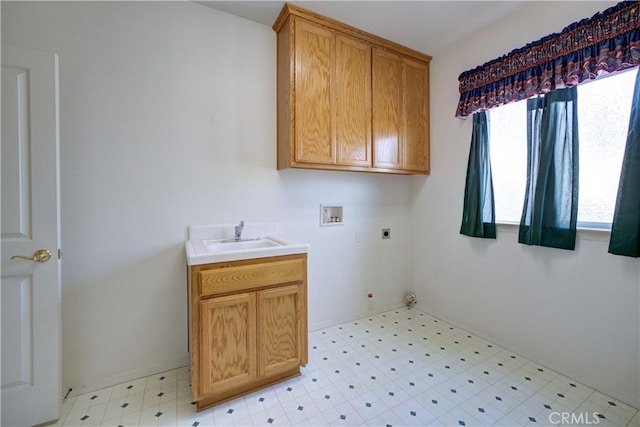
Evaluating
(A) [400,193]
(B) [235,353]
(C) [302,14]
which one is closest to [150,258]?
(B) [235,353]

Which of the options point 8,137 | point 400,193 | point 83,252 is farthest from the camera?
point 400,193

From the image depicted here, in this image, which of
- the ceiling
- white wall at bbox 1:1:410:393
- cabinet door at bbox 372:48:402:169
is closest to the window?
the ceiling

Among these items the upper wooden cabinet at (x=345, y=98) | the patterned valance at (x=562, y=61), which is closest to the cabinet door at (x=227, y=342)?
the upper wooden cabinet at (x=345, y=98)

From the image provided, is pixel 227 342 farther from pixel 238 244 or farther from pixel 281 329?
pixel 238 244

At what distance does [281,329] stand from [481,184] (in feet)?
6.62

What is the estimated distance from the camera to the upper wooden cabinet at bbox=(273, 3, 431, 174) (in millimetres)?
2047

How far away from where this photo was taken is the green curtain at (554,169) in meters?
1.78

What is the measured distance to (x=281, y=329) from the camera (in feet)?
5.75

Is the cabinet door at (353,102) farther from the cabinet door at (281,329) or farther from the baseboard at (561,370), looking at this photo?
the baseboard at (561,370)

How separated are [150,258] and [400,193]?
2442 millimetres

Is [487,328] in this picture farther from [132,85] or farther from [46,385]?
[132,85]

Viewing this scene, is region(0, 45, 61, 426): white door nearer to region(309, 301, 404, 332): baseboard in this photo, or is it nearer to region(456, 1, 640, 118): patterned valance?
region(309, 301, 404, 332): baseboard

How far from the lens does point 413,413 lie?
1.51 meters

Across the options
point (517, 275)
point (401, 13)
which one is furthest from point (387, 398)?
point (401, 13)
